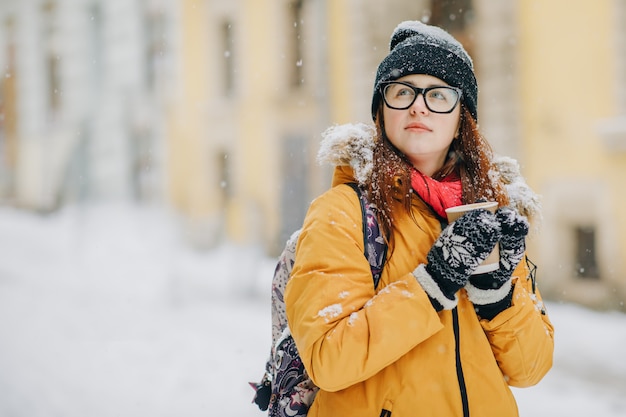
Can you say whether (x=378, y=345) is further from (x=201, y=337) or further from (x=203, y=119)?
(x=203, y=119)

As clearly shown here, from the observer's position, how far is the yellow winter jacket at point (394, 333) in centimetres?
146

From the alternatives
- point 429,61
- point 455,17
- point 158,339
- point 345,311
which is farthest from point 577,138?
point 345,311

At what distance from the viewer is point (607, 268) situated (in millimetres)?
7090

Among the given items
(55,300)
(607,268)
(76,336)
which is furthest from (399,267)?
(55,300)

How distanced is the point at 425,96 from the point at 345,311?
0.71 metres

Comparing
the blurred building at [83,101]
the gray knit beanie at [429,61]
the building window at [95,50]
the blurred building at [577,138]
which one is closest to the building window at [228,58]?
the blurred building at [83,101]

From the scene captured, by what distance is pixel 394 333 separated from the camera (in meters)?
1.45

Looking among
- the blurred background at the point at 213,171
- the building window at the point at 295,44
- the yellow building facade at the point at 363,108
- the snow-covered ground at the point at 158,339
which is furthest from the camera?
the building window at the point at 295,44

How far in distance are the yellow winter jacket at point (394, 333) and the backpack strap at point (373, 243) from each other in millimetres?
19

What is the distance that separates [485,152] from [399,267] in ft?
1.83

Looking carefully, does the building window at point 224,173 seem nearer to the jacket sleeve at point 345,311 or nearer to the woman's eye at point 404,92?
the woman's eye at point 404,92

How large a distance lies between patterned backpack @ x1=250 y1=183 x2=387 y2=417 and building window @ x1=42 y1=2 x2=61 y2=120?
16.3 m

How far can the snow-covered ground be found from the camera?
4598 millimetres

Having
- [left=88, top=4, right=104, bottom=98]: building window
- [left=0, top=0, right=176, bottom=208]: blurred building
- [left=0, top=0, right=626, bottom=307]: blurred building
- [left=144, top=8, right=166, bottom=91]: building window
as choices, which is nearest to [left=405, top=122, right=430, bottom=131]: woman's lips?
[left=0, top=0, right=626, bottom=307]: blurred building
